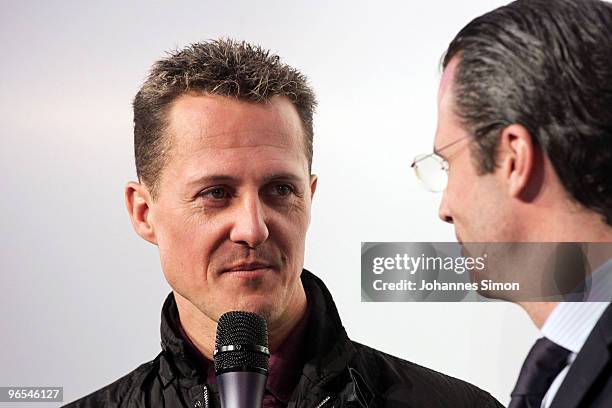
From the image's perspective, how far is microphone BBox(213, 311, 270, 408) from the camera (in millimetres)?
1709

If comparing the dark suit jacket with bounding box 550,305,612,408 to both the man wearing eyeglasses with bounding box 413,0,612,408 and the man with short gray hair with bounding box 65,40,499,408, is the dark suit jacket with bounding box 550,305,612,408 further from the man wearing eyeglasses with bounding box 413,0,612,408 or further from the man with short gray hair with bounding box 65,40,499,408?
the man with short gray hair with bounding box 65,40,499,408

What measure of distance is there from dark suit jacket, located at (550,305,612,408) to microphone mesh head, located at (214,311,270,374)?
51 centimetres

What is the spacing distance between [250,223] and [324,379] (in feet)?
1.23

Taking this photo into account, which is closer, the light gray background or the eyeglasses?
the eyeglasses

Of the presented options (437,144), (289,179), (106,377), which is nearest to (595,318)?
(437,144)

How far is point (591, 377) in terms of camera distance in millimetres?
1559

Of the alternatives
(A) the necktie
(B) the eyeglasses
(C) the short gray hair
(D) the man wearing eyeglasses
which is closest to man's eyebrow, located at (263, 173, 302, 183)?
(C) the short gray hair

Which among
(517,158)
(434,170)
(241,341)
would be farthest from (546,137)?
(241,341)

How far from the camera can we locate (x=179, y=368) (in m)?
2.26

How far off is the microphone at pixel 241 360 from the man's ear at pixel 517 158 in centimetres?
52

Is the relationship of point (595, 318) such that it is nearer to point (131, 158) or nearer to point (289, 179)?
point (289, 179)

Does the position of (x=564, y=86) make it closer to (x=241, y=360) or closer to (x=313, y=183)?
(x=241, y=360)

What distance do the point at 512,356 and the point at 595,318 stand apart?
2.69ft

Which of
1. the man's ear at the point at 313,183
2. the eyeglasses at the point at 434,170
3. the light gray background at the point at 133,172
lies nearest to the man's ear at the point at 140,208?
the light gray background at the point at 133,172
